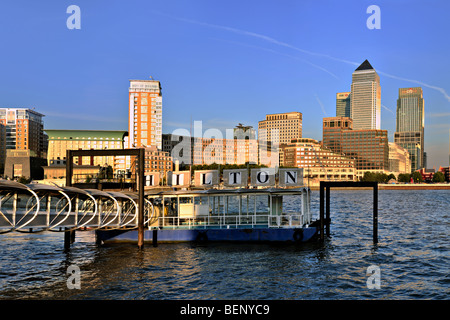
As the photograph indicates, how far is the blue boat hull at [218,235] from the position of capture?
39.7 metres

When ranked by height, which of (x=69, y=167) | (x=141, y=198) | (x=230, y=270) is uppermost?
(x=69, y=167)

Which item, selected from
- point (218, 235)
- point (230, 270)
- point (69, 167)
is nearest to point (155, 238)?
point (218, 235)

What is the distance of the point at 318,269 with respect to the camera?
31.1m

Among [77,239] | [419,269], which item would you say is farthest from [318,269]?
[77,239]

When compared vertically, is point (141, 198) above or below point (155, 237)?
above

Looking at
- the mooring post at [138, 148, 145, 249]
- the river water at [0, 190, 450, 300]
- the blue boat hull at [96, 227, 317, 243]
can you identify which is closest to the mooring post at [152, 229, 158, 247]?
the blue boat hull at [96, 227, 317, 243]

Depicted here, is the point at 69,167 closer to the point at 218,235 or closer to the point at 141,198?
the point at 141,198

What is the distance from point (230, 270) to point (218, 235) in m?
9.85

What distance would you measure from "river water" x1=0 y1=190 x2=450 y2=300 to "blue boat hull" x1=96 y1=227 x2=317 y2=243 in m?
0.77

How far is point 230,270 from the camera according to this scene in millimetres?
30484

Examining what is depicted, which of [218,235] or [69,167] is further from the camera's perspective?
[69,167]

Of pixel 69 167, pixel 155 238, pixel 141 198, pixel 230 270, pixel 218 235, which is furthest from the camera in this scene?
pixel 69 167

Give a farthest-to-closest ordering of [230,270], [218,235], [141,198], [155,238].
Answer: [218,235] → [155,238] → [141,198] → [230,270]
